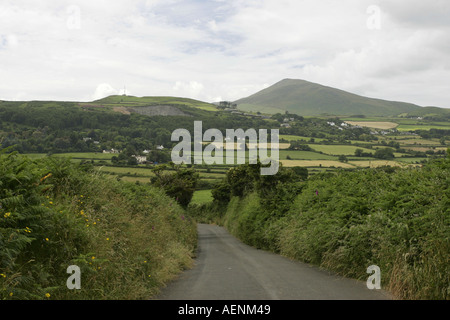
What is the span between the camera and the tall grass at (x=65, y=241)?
635 cm

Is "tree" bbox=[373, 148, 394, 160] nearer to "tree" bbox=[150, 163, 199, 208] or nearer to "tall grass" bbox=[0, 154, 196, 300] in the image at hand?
"tree" bbox=[150, 163, 199, 208]

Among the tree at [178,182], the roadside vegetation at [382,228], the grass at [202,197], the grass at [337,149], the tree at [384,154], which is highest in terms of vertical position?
the grass at [337,149]

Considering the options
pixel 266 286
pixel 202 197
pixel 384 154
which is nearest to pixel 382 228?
pixel 266 286

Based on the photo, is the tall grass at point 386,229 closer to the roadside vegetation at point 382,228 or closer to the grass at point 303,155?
the roadside vegetation at point 382,228

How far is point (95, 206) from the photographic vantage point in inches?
403

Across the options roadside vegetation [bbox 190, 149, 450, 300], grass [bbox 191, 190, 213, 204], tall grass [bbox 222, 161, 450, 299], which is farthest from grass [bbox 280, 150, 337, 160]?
tall grass [bbox 222, 161, 450, 299]

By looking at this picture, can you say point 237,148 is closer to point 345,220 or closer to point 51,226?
point 345,220

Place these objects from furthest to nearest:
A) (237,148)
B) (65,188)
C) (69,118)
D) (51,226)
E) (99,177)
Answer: (69,118) < (237,148) < (99,177) < (65,188) < (51,226)

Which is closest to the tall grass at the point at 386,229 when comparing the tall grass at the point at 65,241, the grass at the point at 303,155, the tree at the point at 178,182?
the tall grass at the point at 65,241

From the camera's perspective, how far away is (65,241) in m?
7.53

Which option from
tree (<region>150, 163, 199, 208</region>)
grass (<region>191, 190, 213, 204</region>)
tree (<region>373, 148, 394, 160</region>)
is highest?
tree (<region>373, 148, 394, 160</region>)

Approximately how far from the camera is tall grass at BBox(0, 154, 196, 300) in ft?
20.8
